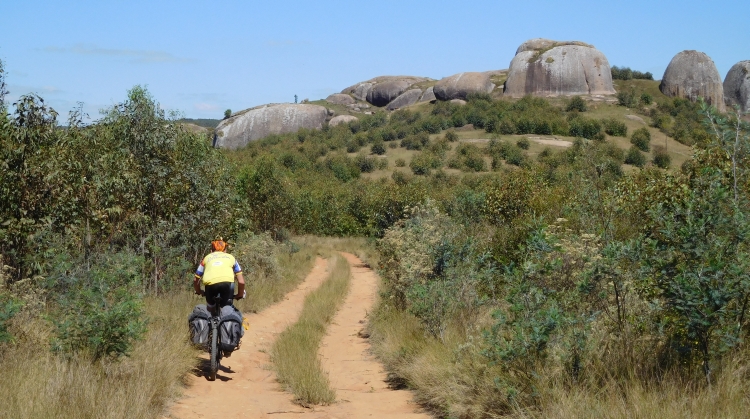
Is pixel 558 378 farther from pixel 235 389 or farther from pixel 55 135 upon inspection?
pixel 55 135

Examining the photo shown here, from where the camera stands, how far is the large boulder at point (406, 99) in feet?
330

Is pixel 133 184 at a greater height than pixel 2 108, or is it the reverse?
pixel 2 108

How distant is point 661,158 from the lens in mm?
55688

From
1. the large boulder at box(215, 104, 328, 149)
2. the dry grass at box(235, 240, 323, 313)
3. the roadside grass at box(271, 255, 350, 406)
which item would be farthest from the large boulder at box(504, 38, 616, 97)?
the roadside grass at box(271, 255, 350, 406)

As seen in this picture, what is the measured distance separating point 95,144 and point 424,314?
24.5 ft

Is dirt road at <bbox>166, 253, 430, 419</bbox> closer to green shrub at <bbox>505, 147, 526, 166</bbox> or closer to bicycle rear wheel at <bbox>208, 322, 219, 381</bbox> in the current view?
bicycle rear wheel at <bbox>208, 322, 219, 381</bbox>

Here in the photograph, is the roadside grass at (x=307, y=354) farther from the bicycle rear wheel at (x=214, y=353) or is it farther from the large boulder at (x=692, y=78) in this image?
the large boulder at (x=692, y=78)

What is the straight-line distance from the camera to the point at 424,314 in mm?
9109

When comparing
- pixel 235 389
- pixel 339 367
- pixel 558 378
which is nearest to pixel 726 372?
pixel 558 378

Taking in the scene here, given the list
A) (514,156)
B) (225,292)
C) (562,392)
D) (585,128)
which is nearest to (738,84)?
(585,128)

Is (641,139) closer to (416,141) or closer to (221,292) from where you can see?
(416,141)

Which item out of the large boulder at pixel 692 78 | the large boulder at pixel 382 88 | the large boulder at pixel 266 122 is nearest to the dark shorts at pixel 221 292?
the large boulder at pixel 266 122

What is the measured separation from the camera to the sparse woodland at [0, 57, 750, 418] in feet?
16.5

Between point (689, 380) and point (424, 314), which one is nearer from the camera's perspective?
point (689, 380)
